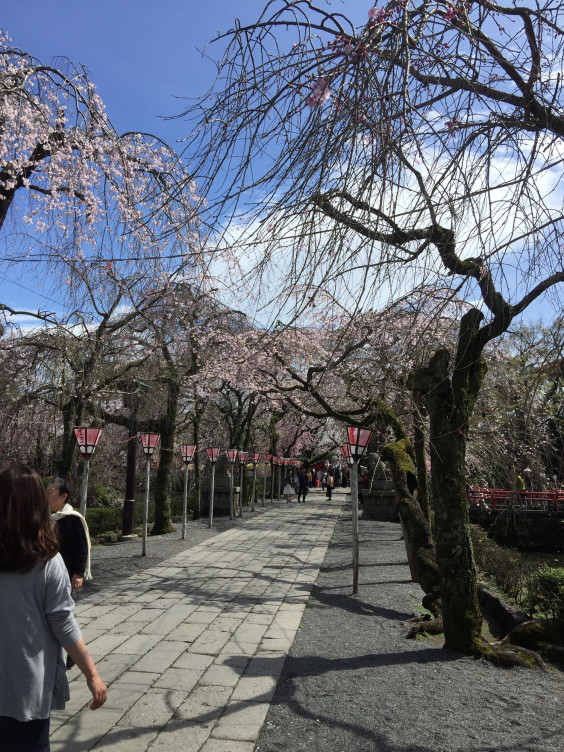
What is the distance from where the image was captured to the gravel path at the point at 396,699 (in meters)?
3.69

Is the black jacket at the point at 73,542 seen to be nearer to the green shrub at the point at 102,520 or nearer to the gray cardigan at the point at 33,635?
the gray cardigan at the point at 33,635

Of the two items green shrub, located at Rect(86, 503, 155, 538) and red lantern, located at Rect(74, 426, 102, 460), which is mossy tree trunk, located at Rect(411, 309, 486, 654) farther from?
green shrub, located at Rect(86, 503, 155, 538)

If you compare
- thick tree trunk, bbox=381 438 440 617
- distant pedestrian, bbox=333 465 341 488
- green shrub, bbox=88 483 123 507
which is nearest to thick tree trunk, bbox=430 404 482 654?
thick tree trunk, bbox=381 438 440 617

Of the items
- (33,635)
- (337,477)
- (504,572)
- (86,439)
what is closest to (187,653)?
(33,635)

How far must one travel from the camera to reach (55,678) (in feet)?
7.39

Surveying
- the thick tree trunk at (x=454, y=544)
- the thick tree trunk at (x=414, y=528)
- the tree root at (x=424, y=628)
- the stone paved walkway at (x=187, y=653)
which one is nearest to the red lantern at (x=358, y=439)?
the thick tree trunk at (x=414, y=528)

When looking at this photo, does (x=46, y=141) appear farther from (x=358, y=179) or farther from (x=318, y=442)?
(x=318, y=442)

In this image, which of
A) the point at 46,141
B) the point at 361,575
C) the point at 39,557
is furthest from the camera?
the point at 361,575

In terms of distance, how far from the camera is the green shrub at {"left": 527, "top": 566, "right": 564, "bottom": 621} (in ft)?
22.1

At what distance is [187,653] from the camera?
5.52 m

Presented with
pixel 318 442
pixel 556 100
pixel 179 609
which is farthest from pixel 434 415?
pixel 318 442

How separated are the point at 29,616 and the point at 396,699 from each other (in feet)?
10.5

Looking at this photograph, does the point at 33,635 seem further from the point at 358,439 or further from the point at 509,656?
the point at 358,439

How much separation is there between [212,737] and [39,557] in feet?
7.48
